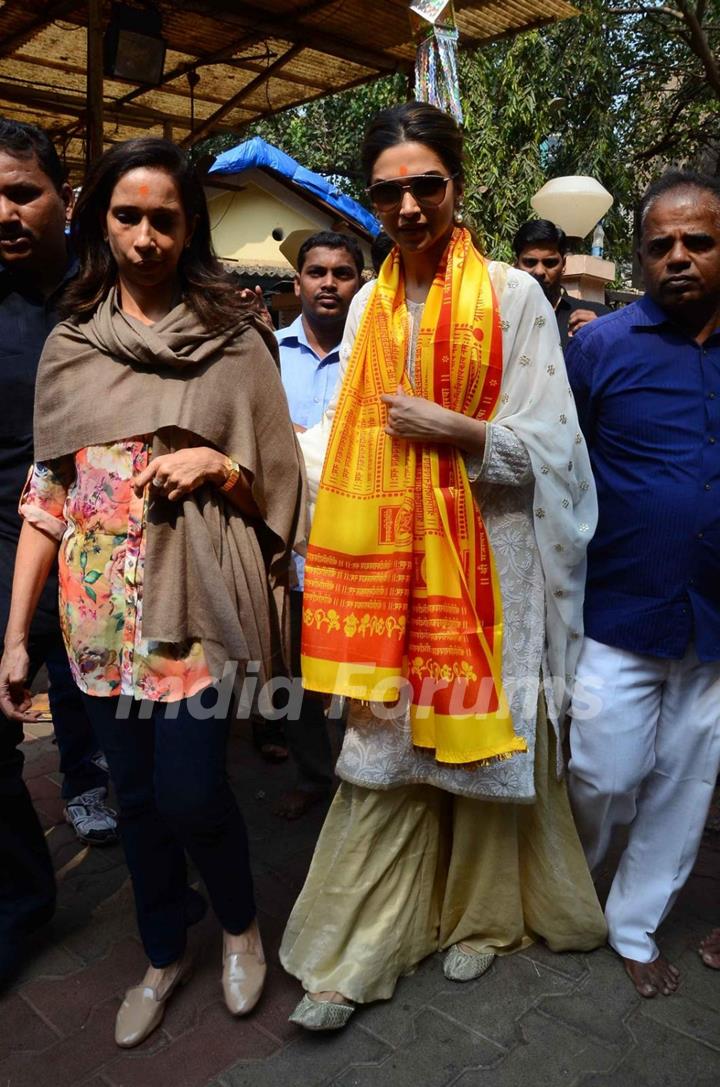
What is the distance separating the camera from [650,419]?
219cm

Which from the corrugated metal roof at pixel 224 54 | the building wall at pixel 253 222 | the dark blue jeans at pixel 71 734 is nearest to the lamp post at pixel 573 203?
the corrugated metal roof at pixel 224 54

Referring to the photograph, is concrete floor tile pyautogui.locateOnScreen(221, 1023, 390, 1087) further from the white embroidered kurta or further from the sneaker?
the sneaker

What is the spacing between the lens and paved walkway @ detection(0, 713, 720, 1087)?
6.64ft

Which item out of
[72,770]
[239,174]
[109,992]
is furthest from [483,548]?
[239,174]

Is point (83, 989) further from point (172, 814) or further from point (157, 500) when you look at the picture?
point (157, 500)

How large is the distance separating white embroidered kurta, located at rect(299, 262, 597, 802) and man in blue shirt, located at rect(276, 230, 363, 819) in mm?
1030

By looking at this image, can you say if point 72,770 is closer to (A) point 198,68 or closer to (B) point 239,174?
(A) point 198,68

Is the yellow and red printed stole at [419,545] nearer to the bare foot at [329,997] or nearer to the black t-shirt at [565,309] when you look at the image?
the bare foot at [329,997]

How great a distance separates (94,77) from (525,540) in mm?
4222

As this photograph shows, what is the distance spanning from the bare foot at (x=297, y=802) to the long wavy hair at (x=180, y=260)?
1.98 meters

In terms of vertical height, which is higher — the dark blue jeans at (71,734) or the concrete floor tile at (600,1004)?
the dark blue jeans at (71,734)

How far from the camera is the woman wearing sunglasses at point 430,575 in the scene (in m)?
2.08

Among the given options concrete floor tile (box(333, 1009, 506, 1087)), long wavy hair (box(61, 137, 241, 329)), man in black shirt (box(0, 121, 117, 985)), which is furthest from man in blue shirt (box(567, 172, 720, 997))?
man in black shirt (box(0, 121, 117, 985))

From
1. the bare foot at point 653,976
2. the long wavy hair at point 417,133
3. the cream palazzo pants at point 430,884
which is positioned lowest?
the bare foot at point 653,976
